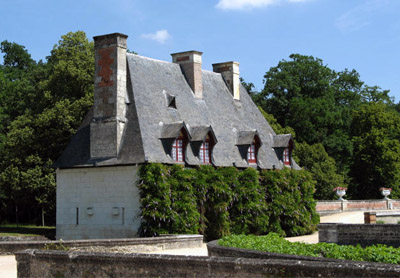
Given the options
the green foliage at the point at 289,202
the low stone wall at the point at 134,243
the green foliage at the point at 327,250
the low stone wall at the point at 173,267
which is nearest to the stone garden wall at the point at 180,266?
the low stone wall at the point at 173,267

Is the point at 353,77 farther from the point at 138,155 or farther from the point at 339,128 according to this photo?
the point at 138,155

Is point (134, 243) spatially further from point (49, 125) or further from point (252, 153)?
point (49, 125)

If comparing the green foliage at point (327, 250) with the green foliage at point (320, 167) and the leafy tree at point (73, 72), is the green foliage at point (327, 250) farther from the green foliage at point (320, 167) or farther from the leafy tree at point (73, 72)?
the green foliage at point (320, 167)

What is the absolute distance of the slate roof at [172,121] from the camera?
91.1 feet

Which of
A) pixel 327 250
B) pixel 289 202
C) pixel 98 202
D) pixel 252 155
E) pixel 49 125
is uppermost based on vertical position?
pixel 49 125

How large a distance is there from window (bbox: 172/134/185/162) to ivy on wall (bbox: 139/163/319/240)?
758 millimetres

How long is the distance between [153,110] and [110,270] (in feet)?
54.3

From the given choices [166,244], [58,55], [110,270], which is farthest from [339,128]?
[110,270]

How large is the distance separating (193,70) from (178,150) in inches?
243

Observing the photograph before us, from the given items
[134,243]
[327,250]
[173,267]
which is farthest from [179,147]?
[173,267]

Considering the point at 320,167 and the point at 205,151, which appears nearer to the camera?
the point at 205,151

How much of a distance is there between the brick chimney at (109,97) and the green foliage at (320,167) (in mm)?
29026

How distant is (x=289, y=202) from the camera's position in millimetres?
33188

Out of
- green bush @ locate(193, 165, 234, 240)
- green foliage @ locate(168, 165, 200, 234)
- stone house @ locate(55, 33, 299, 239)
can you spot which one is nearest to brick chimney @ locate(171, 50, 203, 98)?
stone house @ locate(55, 33, 299, 239)
